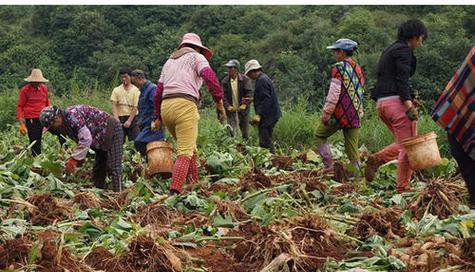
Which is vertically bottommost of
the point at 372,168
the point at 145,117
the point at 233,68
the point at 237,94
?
the point at 237,94

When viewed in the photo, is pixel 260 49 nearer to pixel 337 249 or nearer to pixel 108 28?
pixel 108 28

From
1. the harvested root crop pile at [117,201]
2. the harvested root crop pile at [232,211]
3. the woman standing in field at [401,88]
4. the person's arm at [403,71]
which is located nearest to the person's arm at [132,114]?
the harvested root crop pile at [117,201]

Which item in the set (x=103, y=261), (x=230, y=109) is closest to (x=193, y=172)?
(x=103, y=261)

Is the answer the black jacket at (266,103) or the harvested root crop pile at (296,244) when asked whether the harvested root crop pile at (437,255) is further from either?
the black jacket at (266,103)

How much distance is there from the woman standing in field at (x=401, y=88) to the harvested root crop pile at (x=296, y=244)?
2030 mm

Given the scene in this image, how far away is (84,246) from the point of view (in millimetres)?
4793

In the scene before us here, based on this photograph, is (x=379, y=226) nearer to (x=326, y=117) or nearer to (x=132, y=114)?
(x=326, y=117)

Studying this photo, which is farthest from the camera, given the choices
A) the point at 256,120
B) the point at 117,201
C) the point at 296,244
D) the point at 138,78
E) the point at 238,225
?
the point at 256,120

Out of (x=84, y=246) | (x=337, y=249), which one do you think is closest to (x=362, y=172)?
(x=337, y=249)

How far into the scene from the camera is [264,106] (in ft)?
35.4

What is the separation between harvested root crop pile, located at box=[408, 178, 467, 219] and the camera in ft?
18.1

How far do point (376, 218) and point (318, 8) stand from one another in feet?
157

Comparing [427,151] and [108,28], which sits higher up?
[427,151]

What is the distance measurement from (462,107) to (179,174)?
2724 millimetres
